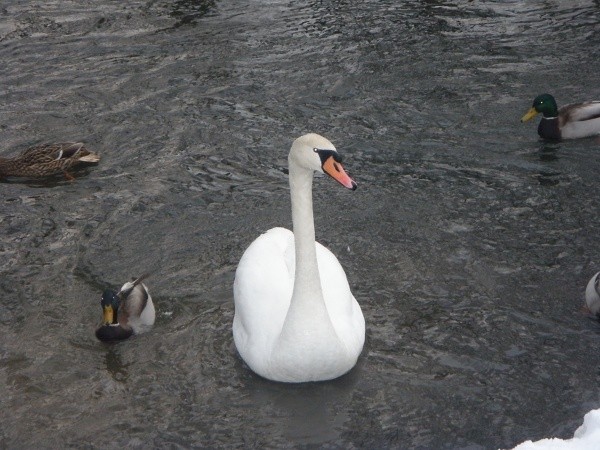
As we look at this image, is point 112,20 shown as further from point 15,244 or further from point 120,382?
point 120,382

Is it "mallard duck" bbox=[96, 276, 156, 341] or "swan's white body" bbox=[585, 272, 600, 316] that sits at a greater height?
"mallard duck" bbox=[96, 276, 156, 341]

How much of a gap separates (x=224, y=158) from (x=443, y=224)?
282cm

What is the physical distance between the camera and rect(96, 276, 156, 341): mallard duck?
816cm

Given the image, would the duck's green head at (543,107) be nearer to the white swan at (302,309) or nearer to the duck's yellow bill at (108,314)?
the white swan at (302,309)

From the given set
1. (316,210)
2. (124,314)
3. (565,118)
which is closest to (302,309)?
(124,314)

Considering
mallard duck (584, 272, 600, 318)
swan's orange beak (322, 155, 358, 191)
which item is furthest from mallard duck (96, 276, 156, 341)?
mallard duck (584, 272, 600, 318)

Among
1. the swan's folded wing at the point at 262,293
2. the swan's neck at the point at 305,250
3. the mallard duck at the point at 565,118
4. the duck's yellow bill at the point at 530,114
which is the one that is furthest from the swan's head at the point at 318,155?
the duck's yellow bill at the point at 530,114

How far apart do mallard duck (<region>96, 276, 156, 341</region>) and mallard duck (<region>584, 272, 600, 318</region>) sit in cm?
344

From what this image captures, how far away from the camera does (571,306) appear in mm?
8383

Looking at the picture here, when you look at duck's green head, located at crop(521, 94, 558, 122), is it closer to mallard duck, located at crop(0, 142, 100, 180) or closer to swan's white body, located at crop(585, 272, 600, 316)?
swan's white body, located at crop(585, 272, 600, 316)

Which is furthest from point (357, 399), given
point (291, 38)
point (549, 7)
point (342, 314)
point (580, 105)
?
point (549, 7)

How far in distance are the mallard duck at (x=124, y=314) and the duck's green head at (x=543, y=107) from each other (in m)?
5.45

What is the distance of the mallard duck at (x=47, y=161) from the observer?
11.2 meters

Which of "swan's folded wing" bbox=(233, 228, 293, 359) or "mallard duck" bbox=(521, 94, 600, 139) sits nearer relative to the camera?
"swan's folded wing" bbox=(233, 228, 293, 359)
